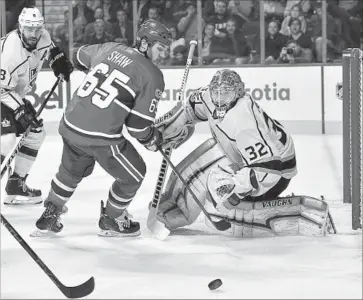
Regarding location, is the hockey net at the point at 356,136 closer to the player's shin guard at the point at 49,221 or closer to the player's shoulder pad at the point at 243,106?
the player's shoulder pad at the point at 243,106

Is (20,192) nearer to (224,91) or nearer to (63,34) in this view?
(224,91)

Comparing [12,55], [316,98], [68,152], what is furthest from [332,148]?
[68,152]

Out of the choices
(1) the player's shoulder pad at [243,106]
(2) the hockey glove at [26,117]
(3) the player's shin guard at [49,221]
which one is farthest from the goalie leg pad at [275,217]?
(2) the hockey glove at [26,117]

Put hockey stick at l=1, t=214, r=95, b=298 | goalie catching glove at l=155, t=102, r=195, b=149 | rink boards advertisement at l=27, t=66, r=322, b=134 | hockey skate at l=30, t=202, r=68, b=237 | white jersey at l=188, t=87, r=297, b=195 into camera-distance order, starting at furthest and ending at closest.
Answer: rink boards advertisement at l=27, t=66, r=322, b=134
goalie catching glove at l=155, t=102, r=195, b=149
hockey skate at l=30, t=202, r=68, b=237
white jersey at l=188, t=87, r=297, b=195
hockey stick at l=1, t=214, r=95, b=298

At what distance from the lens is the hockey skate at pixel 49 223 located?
386cm

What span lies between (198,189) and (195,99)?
14.7 inches

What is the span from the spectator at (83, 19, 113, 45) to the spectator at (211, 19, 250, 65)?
95cm

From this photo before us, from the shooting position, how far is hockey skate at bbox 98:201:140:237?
387cm

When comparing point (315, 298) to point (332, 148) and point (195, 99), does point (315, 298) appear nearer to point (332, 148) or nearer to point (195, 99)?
point (195, 99)

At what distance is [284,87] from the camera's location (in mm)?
7598

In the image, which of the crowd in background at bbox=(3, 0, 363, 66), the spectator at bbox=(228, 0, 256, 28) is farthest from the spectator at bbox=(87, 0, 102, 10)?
the spectator at bbox=(228, 0, 256, 28)

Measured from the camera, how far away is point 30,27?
15.1 feet

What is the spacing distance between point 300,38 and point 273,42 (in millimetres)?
221

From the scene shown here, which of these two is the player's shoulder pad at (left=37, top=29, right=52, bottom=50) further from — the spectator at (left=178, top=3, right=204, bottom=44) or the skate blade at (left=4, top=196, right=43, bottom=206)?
the spectator at (left=178, top=3, right=204, bottom=44)
